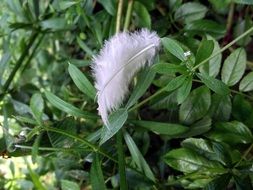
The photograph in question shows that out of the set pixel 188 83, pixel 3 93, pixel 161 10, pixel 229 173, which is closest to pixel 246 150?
pixel 229 173

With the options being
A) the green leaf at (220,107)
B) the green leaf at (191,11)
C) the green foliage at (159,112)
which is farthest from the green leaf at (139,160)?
the green leaf at (191,11)

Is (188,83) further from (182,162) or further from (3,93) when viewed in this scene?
(3,93)

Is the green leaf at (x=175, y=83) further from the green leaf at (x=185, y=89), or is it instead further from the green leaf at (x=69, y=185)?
the green leaf at (x=69, y=185)

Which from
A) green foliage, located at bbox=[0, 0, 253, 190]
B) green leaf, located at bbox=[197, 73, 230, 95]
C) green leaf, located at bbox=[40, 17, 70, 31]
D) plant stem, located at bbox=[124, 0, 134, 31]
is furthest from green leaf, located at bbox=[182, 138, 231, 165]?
green leaf, located at bbox=[40, 17, 70, 31]

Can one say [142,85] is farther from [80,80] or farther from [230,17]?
[230,17]

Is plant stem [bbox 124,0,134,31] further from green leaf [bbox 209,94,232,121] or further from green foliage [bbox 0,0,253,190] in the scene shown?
green leaf [bbox 209,94,232,121]

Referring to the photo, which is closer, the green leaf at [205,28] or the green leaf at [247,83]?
the green leaf at [247,83]

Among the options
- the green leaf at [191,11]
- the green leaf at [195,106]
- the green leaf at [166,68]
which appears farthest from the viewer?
the green leaf at [191,11]


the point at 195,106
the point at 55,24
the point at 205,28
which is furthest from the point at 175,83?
the point at 55,24
